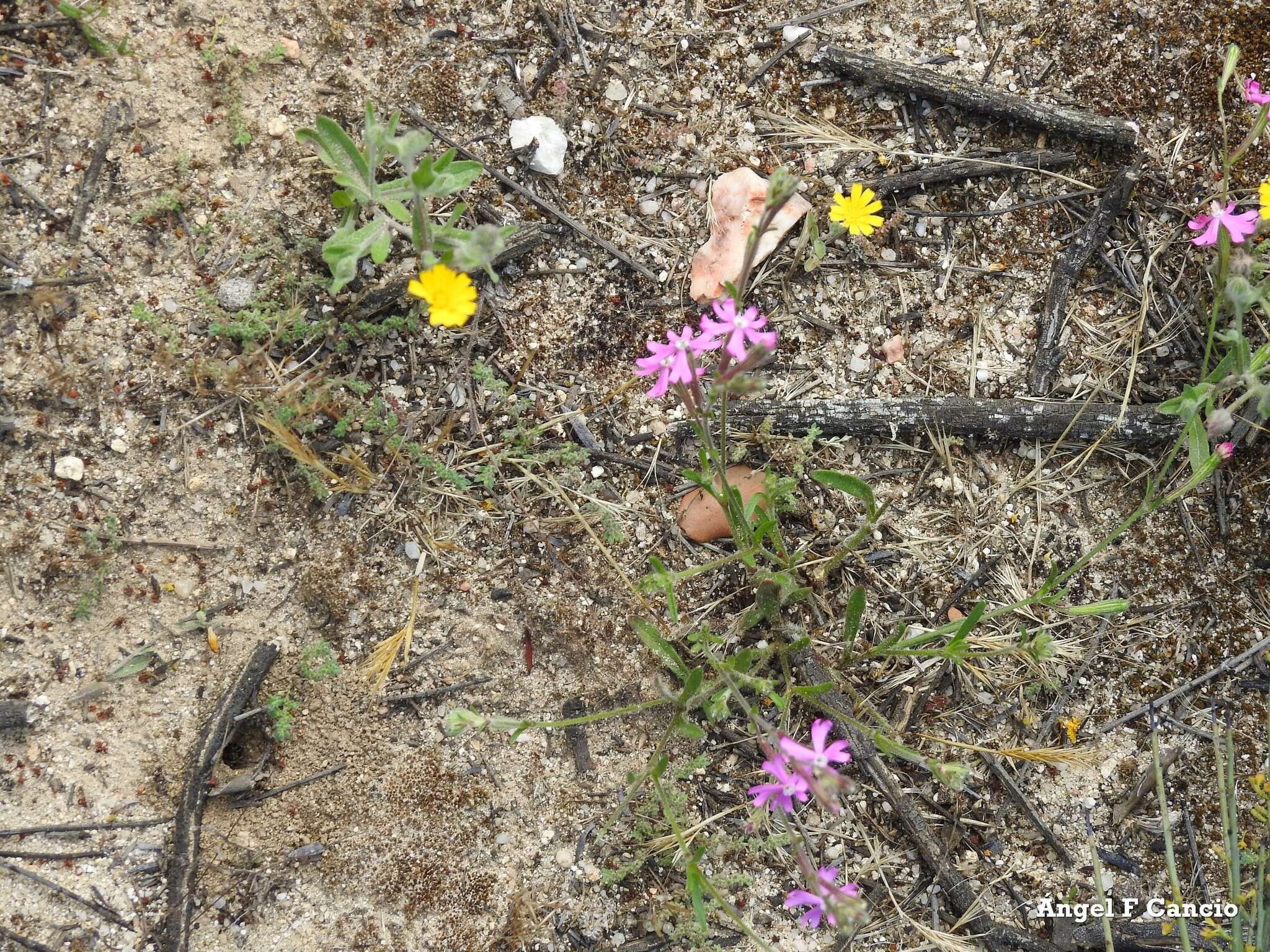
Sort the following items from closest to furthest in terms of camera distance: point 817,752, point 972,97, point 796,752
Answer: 1. point 796,752
2. point 817,752
3. point 972,97

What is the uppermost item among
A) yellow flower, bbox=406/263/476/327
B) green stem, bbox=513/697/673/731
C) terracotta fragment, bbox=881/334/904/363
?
yellow flower, bbox=406/263/476/327

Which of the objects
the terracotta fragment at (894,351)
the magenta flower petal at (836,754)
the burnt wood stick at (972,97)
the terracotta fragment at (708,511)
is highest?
A: the burnt wood stick at (972,97)

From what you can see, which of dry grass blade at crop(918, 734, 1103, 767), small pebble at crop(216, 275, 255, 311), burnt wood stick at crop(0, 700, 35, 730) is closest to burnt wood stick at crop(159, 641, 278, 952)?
burnt wood stick at crop(0, 700, 35, 730)

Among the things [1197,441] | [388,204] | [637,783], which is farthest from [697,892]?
[388,204]

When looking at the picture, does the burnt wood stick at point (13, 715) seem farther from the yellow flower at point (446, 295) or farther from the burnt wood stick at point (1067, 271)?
the burnt wood stick at point (1067, 271)

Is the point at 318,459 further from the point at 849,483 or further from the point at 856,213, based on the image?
the point at 856,213

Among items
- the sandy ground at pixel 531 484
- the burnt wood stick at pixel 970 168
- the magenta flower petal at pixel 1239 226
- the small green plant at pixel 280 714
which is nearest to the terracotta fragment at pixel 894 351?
the sandy ground at pixel 531 484

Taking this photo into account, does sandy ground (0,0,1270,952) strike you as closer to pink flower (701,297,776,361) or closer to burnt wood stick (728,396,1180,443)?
burnt wood stick (728,396,1180,443)
